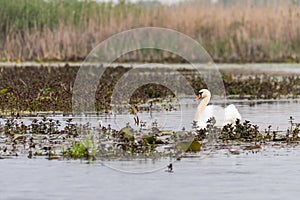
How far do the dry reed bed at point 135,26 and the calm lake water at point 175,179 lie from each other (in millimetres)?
19589

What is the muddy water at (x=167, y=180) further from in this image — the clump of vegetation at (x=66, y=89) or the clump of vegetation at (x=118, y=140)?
the clump of vegetation at (x=66, y=89)

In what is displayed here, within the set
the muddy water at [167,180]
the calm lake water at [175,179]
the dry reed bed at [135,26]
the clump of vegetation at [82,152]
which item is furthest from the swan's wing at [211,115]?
the dry reed bed at [135,26]

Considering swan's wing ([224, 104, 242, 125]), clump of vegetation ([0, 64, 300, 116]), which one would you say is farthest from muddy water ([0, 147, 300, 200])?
clump of vegetation ([0, 64, 300, 116])

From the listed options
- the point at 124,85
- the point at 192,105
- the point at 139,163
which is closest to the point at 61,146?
the point at 139,163

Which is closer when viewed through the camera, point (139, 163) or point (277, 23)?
point (139, 163)

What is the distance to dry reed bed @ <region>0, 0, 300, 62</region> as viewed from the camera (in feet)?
102

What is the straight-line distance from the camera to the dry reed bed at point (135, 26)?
31.1m

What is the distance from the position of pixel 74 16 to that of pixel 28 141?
21.0 meters

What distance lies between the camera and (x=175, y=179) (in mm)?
9852

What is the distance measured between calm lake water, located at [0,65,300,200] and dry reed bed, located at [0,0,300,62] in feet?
64.3

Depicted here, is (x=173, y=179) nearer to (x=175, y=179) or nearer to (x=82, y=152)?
(x=175, y=179)

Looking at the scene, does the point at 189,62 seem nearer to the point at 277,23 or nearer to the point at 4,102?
the point at 277,23

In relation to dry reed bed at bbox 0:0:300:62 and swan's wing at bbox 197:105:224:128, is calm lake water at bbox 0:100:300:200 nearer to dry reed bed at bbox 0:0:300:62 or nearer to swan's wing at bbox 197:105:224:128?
swan's wing at bbox 197:105:224:128

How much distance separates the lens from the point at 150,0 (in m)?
35.9
